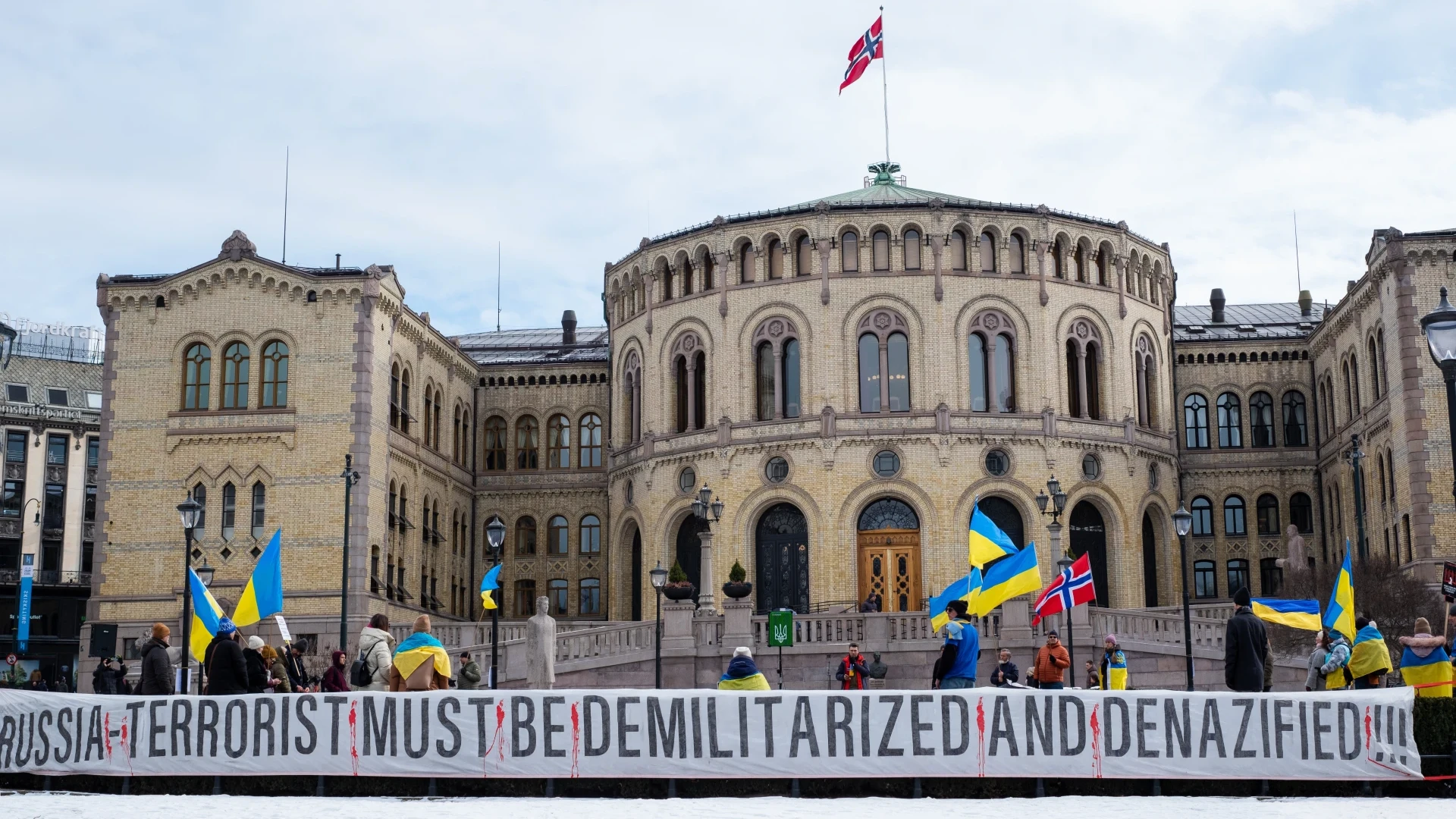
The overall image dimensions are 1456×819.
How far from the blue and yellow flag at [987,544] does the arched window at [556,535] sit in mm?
30458

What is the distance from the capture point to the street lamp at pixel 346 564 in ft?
131

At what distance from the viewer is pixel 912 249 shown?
166ft

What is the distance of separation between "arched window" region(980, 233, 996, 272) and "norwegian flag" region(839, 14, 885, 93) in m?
7.17

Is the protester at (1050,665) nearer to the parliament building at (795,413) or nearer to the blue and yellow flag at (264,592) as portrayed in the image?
the blue and yellow flag at (264,592)

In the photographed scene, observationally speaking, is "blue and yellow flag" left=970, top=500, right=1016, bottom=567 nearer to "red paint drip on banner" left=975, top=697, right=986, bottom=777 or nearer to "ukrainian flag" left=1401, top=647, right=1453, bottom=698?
"ukrainian flag" left=1401, top=647, right=1453, bottom=698

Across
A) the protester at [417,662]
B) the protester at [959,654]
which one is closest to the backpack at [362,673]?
the protester at [417,662]

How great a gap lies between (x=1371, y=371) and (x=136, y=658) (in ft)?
123

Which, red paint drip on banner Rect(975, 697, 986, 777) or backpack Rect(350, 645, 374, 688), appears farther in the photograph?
backpack Rect(350, 645, 374, 688)

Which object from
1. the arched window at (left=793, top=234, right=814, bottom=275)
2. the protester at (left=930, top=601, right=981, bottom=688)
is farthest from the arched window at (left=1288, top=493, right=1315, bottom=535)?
the protester at (left=930, top=601, right=981, bottom=688)

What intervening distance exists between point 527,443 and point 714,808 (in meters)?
44.1

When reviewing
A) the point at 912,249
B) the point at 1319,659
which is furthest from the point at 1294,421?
the point at 1319,659

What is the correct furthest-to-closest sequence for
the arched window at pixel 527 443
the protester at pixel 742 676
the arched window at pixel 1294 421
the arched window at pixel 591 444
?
1. the arched window at pixel 527 443
2. the arched window at pixel 591 444
3. the arched window at pixel 1294 421
4. the protester at pixel 742 676

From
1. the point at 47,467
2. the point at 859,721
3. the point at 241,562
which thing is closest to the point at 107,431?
the point at 241,562

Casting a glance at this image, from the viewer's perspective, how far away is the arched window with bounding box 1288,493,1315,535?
5694cm
